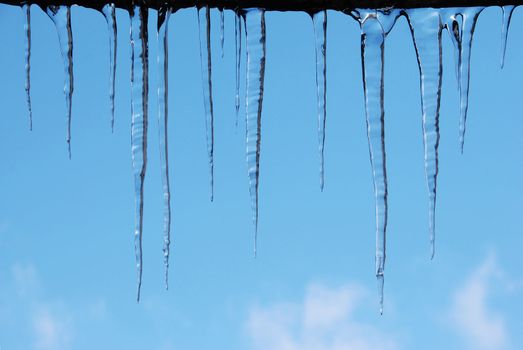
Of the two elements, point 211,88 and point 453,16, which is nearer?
point 453,16

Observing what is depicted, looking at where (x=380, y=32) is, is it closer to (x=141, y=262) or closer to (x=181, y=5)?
(x=181, y=5)

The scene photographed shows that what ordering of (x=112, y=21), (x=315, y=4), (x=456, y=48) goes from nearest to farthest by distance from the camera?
(x=315, y=4) → (x=112, y=21) → (x=456, y=48)

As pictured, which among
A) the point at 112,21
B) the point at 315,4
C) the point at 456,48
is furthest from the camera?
the point at 456,48

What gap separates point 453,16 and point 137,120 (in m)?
0.79

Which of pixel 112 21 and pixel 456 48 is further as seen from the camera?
pixel 456 48

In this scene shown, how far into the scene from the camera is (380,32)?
192 centimetres

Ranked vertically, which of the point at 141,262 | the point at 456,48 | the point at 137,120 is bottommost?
the point at 141,262

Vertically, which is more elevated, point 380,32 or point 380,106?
point 380,32

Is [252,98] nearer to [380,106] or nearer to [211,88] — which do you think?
[211,88]

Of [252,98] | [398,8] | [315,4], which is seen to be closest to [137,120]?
[252,98]

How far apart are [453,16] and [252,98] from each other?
0.53 metres

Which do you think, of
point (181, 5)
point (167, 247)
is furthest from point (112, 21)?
point (167, 247)

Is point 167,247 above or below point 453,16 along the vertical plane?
below

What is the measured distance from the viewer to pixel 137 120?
2.00m
